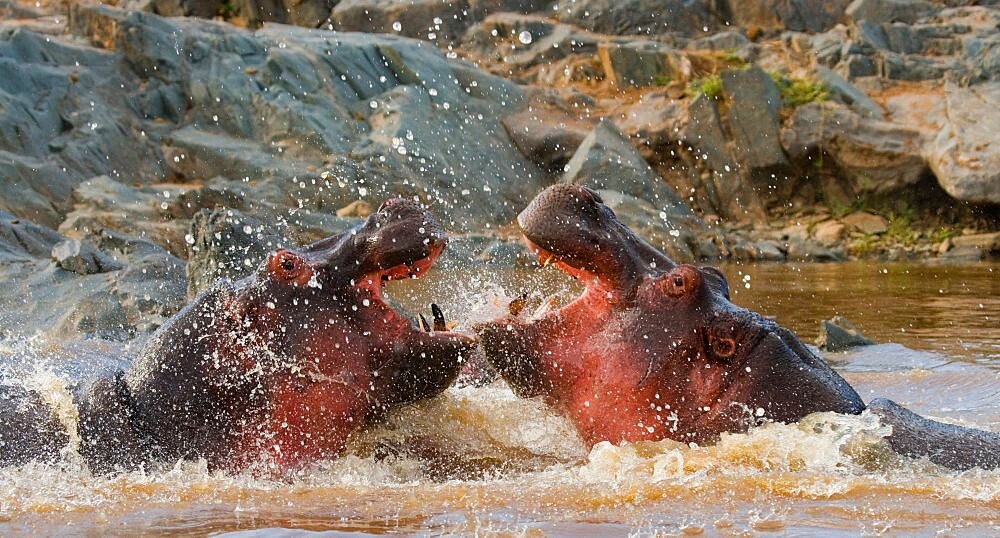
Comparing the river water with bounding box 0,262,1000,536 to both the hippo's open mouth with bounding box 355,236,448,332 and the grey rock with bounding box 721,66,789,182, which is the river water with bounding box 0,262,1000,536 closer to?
the hippo's open mouth with bounding box 355,236,448,332

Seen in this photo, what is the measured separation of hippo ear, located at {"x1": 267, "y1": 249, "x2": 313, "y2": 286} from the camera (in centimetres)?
491

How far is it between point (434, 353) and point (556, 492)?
2.43 ft

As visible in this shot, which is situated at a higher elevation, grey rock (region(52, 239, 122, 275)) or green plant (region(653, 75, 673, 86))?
green plant (region(653, 75, 673, 86))

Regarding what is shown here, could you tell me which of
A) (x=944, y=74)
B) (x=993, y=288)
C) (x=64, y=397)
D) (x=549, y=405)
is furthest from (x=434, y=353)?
(x=944, y=74)

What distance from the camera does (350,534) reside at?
3.97 m

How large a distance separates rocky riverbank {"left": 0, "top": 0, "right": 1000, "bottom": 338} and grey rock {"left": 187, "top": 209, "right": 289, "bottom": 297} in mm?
6831

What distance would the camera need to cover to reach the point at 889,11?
103ft

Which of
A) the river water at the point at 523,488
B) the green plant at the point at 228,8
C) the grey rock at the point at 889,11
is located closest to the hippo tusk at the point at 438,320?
the river water at the point at 523,488

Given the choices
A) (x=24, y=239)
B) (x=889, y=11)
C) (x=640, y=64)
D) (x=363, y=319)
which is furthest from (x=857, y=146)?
(x=363, y=319)

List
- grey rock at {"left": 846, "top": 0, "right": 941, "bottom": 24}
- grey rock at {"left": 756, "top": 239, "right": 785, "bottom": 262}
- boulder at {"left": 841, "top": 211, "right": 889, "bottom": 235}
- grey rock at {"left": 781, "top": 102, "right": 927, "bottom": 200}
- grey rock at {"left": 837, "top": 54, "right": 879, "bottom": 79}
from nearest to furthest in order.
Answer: grey rock at {"left": 756, "top": 239, "right": 785, "bottom": 262} → boulder at {"left": 841, "top": 211, "right": 889, "bottom": 235} → grey rock at {"left": 781, "top": 102, "right": 927, "bottom": 200} → grey rock at {"left": 837, "top": 54, "right": 879, "bottom": 79} → grey rock at {"left": 846, "top": 0, "right": 941, "bottom": 24}

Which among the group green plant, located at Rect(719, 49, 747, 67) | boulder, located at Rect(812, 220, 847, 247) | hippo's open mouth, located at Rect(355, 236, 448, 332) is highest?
green plant, located at Rect(719, 49, 747, 67)

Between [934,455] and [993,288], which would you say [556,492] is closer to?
[934,455]

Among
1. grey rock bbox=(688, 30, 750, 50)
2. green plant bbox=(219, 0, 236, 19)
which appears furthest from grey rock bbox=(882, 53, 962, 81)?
green plant bbox=(219, 0, 236, 19)

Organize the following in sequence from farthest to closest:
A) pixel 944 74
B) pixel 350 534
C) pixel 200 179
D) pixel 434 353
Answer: pixel 944 74, pixel 200 179, pixel 434 353, pixel 350 534
